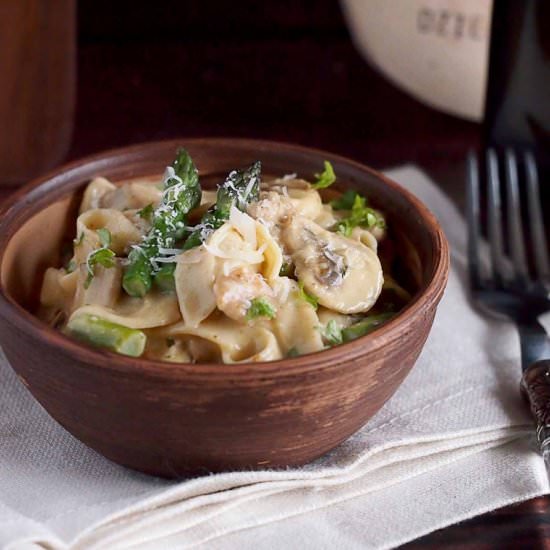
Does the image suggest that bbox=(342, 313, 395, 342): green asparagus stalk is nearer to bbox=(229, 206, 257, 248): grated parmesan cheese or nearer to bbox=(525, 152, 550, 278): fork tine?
bbox=(229, 206, 257, 248): grated parmesan cheese

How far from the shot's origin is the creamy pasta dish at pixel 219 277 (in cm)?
187

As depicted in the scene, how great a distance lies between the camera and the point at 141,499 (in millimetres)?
1800

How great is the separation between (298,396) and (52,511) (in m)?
0.50

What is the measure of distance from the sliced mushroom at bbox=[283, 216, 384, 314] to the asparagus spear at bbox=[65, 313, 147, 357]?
0.37m

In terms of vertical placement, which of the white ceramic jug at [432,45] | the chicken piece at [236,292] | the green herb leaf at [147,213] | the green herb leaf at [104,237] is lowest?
the white ceramic jug at [432,45]

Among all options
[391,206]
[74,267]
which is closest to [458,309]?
[391,206]

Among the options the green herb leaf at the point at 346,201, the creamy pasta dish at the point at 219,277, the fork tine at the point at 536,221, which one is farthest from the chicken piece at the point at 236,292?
the fork tine at the point at 536,221

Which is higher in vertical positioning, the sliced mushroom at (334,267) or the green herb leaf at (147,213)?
the green herb leaf at (147,213)

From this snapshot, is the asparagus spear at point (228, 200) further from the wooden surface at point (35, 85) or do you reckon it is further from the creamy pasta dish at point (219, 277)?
the wooden surface at point (35, 85)

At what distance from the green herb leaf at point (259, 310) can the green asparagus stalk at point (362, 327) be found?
169mm

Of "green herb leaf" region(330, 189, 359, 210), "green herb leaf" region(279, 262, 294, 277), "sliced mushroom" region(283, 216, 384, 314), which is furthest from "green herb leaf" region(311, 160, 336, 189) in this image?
"green herb leaf" region(279, 262, 294, 277)

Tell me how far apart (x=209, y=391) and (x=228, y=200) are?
1.53 ft

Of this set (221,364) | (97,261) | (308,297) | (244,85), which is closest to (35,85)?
(244,85)

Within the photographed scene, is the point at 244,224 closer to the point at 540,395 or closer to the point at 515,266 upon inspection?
the point at 540,395
